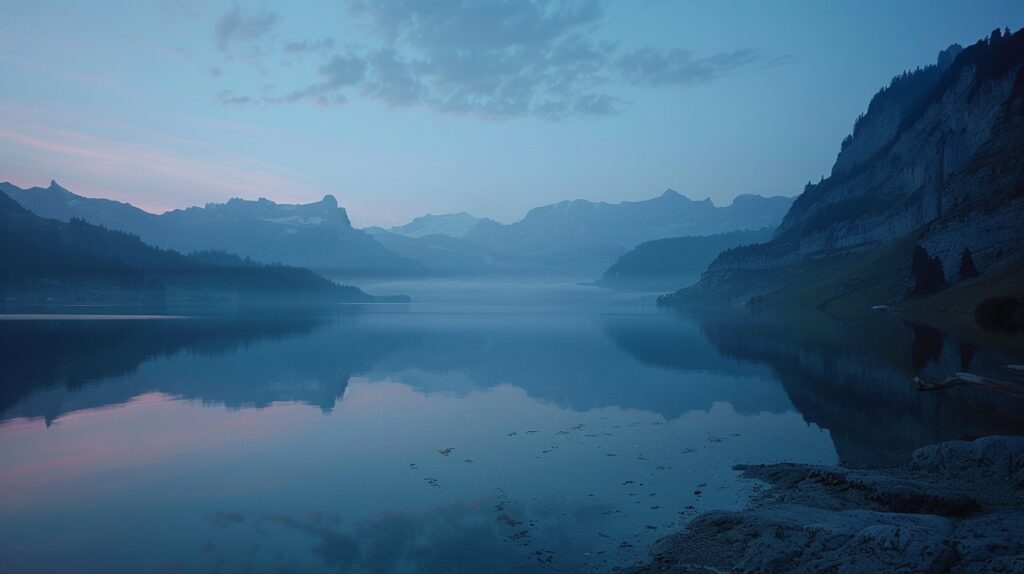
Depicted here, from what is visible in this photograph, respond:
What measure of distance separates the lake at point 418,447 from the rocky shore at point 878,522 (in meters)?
1.83

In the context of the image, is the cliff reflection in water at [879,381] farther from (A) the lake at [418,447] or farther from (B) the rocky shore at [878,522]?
(B) the rocky shore at [878,522]

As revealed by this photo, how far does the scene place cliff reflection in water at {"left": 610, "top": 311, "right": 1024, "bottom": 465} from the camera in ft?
108

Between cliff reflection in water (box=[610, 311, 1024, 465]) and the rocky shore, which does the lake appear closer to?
cliff reflection in water (box=[610, 311, 1024, 465])

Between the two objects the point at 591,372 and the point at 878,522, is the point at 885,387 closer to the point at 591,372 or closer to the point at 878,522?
the point at 591,372

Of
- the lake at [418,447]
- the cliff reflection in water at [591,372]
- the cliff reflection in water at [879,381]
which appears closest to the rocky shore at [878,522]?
the lake at [418,447]

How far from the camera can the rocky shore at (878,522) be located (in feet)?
49.4

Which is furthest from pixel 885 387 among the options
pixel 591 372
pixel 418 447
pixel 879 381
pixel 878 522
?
pixel 878 522

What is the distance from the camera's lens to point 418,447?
33.7 m

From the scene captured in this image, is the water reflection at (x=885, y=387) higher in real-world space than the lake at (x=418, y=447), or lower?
higher

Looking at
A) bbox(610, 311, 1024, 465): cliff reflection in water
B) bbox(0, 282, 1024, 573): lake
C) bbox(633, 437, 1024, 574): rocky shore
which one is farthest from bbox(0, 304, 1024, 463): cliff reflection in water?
bbox(633, 437, 1024, 574): rocky shore

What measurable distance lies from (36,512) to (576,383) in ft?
136

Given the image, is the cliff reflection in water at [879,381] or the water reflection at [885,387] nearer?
the water reflection at [885,387]

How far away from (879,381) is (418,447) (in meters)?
37.3

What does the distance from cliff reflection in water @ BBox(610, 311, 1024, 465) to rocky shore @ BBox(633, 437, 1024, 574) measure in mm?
4212
